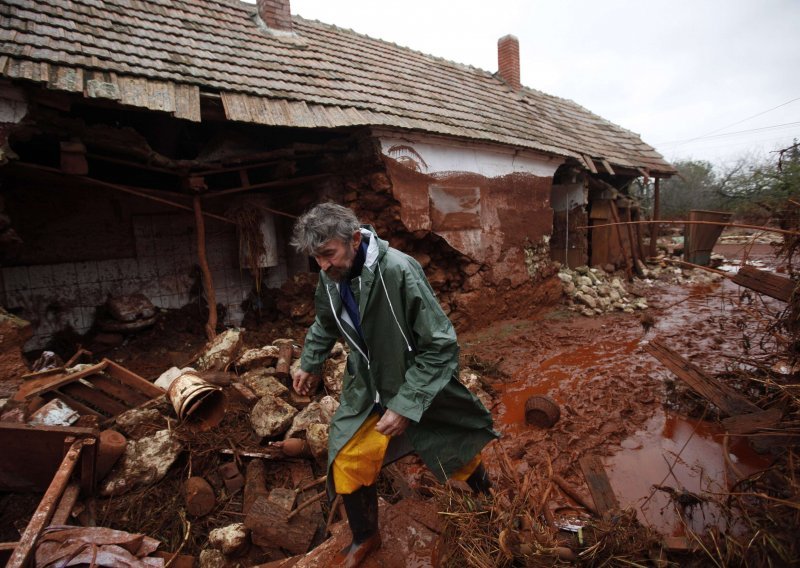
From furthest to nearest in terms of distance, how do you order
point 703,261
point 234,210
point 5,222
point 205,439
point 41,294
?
1. point 703,261
2. point 234,210
3. point 41,294
4. point 5,222
5. point 205,439

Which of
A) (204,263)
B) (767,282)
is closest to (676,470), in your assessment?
(767,282)

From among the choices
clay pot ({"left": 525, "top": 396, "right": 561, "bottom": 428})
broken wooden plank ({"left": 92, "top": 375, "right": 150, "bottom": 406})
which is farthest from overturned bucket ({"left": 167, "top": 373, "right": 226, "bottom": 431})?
clay pot ({"left": 525, "top": 396, "right": 561, "bottom": 428})

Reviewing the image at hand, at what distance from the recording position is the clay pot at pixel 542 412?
4.05m

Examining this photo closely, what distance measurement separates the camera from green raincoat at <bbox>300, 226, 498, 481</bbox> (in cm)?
200

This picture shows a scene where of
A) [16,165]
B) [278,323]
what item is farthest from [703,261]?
[16,165]

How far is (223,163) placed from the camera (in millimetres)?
5145

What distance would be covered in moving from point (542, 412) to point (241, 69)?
19.1 ft

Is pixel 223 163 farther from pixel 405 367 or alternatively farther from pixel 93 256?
pixel 405 367

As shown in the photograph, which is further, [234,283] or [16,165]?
[234,283]

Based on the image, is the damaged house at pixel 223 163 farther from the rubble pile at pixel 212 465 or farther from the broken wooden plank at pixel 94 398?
the rubble pile at pixel 212 465

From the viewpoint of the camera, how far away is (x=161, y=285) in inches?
237

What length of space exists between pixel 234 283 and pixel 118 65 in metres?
3.29

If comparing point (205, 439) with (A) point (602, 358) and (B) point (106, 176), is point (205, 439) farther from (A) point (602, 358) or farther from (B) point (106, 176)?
(A) point (602, 358)

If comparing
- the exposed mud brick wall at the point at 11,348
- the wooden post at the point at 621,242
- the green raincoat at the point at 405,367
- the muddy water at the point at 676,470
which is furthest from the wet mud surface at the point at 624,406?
the exposed mud brick wall at the point at 11,348
